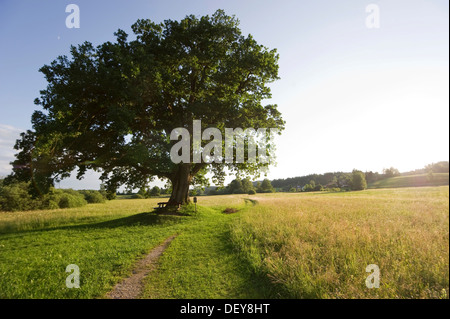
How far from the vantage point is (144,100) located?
1775cm

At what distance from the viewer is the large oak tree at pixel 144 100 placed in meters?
14.8

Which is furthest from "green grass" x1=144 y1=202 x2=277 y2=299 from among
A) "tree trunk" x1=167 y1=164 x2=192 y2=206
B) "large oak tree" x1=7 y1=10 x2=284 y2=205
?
"tree trunk" x1=167 y1=164 x2=192 y2=206

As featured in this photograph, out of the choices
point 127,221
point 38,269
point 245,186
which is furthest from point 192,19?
point 245,186

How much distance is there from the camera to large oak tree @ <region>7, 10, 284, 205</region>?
14.8m

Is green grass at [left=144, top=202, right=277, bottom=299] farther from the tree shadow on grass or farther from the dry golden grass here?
the dry golden grass

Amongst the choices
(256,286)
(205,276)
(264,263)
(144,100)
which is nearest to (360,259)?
(264,263)

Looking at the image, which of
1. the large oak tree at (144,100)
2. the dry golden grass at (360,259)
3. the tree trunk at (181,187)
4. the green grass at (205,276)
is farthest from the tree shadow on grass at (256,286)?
the tree trunk at (181,187)

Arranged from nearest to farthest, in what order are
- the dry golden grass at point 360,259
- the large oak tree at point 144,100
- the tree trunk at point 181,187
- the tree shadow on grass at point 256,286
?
1. the dry golden grass at point 360,259
2. the tree shadow on grass at point 256,286
3. the large oak tree at point 144,100
4. the tree trunk at point 181,187

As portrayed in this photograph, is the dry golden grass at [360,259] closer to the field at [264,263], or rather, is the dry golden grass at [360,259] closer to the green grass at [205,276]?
the field at [264,263]

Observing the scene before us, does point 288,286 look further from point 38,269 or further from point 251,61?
point 251,61

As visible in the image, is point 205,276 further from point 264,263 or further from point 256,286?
point 264,263

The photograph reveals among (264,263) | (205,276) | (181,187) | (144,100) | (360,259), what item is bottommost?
(205,276)
